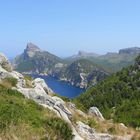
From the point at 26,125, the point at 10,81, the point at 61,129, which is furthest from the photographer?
the point at 10,81

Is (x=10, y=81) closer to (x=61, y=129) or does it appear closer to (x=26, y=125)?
(x=61, y=129)

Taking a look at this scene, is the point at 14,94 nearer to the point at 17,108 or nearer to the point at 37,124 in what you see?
the point at 17,108

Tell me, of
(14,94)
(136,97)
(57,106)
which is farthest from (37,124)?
(136,97)

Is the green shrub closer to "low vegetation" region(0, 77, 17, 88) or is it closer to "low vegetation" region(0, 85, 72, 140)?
"low vegetation" region(0, 85, 72, 140)

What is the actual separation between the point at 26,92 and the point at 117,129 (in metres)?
8.05

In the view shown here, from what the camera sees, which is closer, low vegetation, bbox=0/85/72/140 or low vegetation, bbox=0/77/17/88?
low vegetation, bbox=0/85/72/140

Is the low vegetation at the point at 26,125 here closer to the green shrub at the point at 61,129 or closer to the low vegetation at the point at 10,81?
the green shrub at the point at 61,129

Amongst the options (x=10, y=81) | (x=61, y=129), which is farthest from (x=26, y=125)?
(x=10, y=81)

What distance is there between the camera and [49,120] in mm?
18797

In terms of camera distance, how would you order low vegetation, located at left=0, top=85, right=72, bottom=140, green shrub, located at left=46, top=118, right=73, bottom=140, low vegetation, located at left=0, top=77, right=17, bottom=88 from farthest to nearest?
low vegetation, located at left=0, top=77, right=17, bottom=88
green shrub, located at left=46, top=118, right=73, bottom=140
low vegetation, located at left=0, top=85, right=72, bottom=140

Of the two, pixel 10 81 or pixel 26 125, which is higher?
pixel 10 81

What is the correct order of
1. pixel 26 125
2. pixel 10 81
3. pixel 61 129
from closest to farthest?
1. pixel 26 125
2. pixel 61 129
3. pixel 10 81

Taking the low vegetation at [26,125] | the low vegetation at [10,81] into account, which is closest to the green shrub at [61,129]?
the low vegetation at [26,125]

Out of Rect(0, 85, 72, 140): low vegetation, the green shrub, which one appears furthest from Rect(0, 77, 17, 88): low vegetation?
the green shrub
